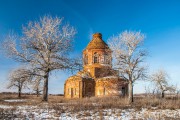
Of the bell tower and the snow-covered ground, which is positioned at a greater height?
the bell tower

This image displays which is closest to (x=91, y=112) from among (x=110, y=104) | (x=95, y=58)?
(x=110, y=104)

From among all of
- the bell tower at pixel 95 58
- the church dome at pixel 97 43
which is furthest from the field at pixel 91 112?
the church dome at pixel 97 43

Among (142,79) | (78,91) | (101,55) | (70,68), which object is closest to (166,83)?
(101,55)

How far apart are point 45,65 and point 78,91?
18.0m

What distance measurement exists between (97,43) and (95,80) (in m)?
7.62

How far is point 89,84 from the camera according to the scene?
137 feet

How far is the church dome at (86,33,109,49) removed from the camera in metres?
44.0

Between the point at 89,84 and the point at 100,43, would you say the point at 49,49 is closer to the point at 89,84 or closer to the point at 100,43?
the point at 89,84

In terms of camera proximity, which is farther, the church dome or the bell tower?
the church dome

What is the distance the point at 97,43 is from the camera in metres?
45.0

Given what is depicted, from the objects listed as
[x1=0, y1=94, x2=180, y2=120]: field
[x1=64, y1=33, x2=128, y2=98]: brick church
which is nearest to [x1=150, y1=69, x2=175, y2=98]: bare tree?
[x1=64, y1=33, x2=128, y2=98]: brick church

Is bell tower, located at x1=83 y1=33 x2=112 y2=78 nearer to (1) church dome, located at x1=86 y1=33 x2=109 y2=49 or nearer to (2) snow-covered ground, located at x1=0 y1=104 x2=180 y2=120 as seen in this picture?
(1) church dome, located at x1=86 y1=33 x2=109 y2=49

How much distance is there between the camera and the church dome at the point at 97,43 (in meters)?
44.0

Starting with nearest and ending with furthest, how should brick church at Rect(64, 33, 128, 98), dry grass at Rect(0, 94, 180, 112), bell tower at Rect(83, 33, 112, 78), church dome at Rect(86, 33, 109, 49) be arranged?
dry grass at Rect(0, 94, 180, 112), brick church at Rect(64, 33, 128, 98), bell tower at Rect(83, 33, 112, 78), church dome at Rect(86, 33, 109, 49)
